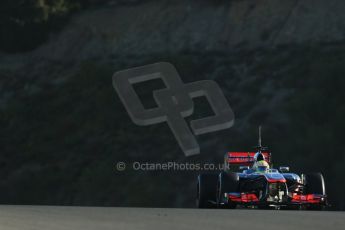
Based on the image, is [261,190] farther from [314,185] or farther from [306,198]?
[314,185]

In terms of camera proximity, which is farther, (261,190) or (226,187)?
(261,190)

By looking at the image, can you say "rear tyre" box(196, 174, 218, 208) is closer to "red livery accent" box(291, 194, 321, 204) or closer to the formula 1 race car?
the formula 1 race car

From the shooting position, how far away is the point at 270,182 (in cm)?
→ 2353

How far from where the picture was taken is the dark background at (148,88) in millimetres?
42562

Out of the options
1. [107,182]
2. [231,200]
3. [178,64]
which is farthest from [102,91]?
[231,200]

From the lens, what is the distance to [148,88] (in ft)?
163

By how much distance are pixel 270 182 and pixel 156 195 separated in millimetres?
17865

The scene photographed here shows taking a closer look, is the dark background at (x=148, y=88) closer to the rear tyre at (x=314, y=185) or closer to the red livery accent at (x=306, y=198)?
the rear tyre at (x=314, y=185)

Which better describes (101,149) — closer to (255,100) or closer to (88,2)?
(255,100)

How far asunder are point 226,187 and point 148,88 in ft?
85.9

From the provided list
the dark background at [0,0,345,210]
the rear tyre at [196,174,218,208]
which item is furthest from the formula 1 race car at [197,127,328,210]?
the dark background at [0,0,345,210]

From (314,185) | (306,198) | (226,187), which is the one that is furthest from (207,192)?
(314,185)

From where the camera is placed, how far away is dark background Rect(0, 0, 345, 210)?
42.6 metres

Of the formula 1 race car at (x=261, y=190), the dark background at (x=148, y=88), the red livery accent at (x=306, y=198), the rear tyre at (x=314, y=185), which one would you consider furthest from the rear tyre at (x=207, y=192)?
the dark background at (x=148, y=88)
